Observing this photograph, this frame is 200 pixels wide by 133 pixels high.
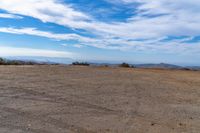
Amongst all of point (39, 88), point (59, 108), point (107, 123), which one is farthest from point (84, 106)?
point (39, 88)

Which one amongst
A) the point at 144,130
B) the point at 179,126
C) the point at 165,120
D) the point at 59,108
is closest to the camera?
the point at 144,130

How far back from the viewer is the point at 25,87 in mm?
13445

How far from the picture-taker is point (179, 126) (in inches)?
328

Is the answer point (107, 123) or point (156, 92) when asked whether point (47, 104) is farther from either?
point (156, 92)

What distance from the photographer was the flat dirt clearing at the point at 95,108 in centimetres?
792

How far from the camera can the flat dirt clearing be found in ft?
26.0

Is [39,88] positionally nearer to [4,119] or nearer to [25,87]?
[25,87]

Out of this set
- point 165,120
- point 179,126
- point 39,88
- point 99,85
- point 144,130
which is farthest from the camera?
point 99,85

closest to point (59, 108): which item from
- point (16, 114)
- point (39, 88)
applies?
point (16, 114)

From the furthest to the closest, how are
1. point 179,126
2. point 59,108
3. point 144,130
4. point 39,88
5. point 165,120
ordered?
point 39,88, point 59,108, point 165,120, point 179,126, point 144,130

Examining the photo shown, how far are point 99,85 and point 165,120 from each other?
6.44 metres

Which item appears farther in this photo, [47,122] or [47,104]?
[47,104]

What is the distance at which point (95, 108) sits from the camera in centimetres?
994

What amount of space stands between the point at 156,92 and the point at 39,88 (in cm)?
454
